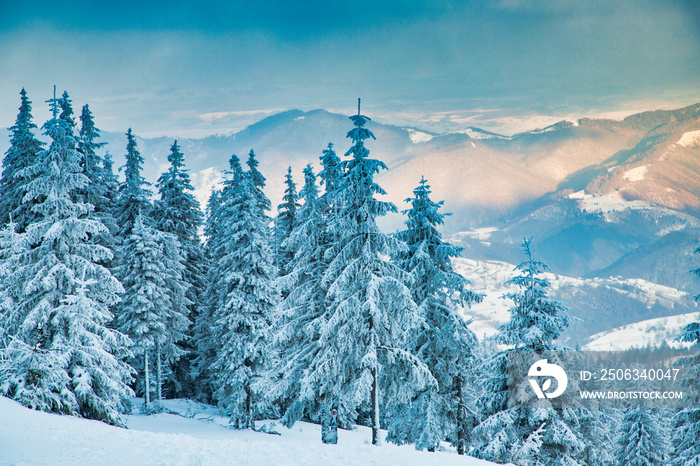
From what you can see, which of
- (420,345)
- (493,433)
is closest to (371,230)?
(420,345)

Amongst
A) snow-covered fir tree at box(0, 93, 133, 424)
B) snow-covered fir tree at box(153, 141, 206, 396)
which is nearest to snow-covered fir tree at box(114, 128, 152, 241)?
snow-covered fir tree at box(153, 141, 206, 396)

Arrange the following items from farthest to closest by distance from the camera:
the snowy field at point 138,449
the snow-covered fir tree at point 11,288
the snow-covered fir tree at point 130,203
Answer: the snow-covered fir tree at point 130,203 → the snow-covered fir tree at point 11,288 → the snowy field at point 138,449

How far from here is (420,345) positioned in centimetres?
2281

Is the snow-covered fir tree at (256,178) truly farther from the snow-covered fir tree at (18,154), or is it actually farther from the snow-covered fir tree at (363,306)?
the snow-covered fir tree at (363,306)

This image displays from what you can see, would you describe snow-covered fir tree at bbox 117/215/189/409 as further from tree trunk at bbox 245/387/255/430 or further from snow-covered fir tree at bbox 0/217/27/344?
snow-covered fir tree at bbox 0/217/27/344

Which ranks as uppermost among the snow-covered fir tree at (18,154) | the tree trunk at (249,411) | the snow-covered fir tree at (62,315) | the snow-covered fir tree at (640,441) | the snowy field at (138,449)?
the snow-covered fir tree at (18,154)

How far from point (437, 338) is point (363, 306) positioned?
5.17 m

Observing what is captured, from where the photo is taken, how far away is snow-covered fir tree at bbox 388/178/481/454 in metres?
21.9

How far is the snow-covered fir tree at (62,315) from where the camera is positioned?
57.7 ft

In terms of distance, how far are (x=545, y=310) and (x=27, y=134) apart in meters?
30.4

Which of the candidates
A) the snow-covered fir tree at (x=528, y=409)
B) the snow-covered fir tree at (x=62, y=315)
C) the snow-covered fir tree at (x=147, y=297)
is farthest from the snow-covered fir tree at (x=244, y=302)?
the snow-covered fir tree at (x=528, y=409)

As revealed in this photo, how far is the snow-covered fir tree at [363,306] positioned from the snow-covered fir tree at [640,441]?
92.0 ft

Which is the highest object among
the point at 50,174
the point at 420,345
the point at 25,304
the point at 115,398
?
the point at 50,174

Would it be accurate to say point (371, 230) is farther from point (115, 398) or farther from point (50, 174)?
point (50, 174)
